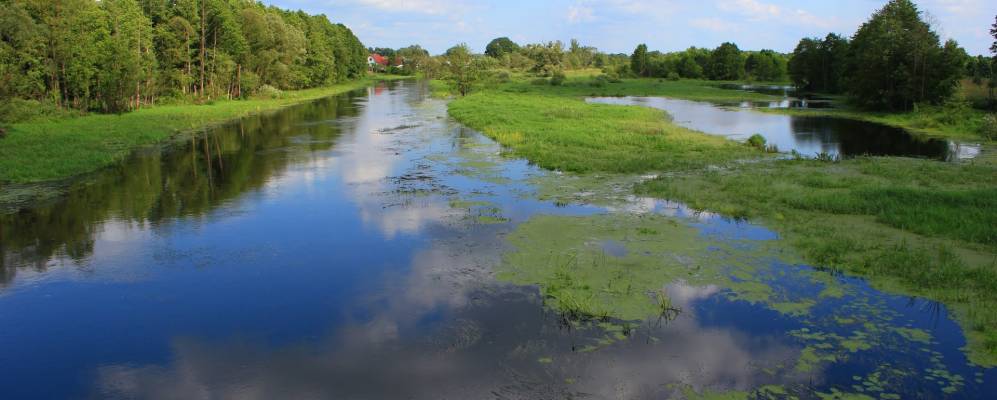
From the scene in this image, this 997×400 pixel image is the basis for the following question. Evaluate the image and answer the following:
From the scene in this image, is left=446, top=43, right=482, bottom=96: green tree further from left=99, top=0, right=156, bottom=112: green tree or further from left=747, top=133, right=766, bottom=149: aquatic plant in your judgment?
left=747, top=133, right=766, bottom=149: aquatic plant

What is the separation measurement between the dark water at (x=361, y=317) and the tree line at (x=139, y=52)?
20.0m

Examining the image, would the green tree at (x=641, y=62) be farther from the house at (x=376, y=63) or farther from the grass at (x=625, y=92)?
the house at (x=376, y=63)

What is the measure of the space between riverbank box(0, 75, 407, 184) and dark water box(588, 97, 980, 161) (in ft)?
88.7

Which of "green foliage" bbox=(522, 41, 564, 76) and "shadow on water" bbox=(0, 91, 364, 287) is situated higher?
"green foliage" bbox=(522, 41, 564, 76)

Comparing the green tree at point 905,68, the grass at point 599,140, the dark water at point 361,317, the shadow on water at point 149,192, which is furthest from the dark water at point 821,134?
the shadow on water at point 149,192

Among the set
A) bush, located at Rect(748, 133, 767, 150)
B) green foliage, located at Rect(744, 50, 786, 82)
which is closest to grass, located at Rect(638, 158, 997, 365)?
bush, located at Rect(748, 133, 767, 150)

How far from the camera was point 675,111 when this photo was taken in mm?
48812

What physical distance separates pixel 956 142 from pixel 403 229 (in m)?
29.8

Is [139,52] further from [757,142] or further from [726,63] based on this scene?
[726,63]

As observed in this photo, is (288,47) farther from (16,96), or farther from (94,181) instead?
(94,181)

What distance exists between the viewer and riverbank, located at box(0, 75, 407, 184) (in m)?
19.4

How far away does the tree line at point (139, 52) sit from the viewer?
30500mm

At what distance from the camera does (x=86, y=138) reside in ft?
82.8

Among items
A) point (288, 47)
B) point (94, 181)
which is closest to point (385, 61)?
point (288, 47)
